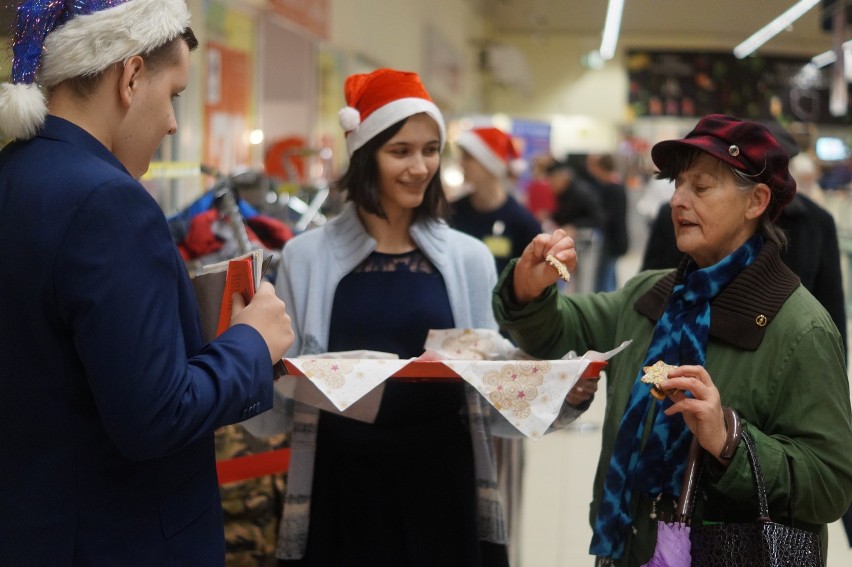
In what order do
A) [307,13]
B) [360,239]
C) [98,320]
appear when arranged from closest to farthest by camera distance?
1. [98,320]
2. [360,239]
3. [307,13]

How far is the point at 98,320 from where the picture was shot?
1.38m

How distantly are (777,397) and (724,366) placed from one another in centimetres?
11

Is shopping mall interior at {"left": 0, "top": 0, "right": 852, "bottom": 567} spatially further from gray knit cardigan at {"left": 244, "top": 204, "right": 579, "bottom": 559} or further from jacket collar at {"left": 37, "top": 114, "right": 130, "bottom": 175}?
gray knit cardigan at {"left": 244, "top": 204, "right": 579, "bottom": 559}

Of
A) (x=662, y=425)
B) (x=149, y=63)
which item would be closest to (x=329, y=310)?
(x=662, y=425)

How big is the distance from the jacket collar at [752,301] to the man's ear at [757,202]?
0.23ft

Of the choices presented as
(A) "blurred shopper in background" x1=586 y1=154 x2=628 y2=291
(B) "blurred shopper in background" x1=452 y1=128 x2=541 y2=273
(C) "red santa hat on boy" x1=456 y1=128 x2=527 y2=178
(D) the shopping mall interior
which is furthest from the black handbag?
(A) "blurred shopper in background" x1=586 y1=154 x2=628 y2=291

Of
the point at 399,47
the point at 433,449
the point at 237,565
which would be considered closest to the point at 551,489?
the point at 237,565

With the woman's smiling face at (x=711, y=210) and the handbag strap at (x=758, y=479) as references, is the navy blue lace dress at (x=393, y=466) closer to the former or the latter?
the woman's smiling face at (x=711, y=210)

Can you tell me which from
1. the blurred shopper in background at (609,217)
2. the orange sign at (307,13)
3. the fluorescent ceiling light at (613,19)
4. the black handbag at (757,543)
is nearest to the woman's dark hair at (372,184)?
the black handbag at (757,543)

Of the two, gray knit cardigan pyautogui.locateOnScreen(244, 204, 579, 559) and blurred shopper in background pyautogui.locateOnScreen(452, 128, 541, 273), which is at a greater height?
blurred shopper in background pyautogui.locateOnScreen(452, 128, 541, 273)

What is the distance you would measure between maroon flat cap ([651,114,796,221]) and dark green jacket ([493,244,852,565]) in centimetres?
13

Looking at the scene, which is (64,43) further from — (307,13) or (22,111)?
(307,13)

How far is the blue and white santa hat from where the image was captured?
149 centimetres

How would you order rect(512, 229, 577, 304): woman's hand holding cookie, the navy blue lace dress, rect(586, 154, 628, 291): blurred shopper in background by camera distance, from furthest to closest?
rect(586, 154, 628, 291): blurred shopper in background < the navy blue lace dress < rect(512, 229, 577, 304): woman's hand holding cookie
